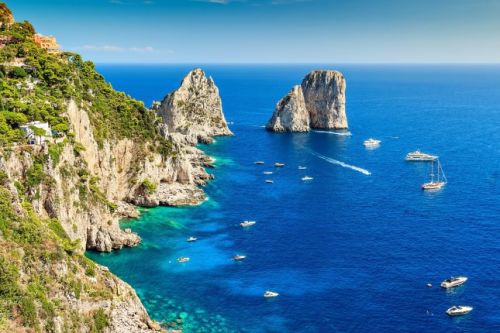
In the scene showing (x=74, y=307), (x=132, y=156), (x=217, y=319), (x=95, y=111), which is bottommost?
(x=217, y=319)

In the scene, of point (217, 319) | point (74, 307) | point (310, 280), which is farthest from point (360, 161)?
point (74, 307)

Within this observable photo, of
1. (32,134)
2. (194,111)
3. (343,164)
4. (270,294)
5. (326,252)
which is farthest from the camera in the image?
(194,111)

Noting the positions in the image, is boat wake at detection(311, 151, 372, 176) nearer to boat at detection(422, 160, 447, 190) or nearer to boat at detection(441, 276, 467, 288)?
boat at detection(422, 160, 447, 190)

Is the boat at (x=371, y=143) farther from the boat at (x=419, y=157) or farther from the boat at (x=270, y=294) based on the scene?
the boat at (x=270, y=294)

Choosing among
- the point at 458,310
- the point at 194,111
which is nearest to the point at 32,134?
the point at 458,310

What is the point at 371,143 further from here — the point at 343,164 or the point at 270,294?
the point at 270,294

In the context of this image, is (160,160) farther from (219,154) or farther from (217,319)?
(217,319)

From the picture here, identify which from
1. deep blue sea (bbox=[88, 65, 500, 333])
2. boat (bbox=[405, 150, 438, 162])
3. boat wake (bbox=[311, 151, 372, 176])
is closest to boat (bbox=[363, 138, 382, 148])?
boat (bbox=[405, 150, 438, 162])
